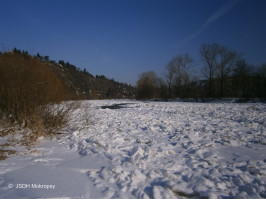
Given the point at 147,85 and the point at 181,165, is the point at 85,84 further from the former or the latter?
the point at 181,165

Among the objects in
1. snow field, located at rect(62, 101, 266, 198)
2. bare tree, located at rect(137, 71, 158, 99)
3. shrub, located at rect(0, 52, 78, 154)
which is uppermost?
bare tree, located at rect(137, 71, 158, 99)

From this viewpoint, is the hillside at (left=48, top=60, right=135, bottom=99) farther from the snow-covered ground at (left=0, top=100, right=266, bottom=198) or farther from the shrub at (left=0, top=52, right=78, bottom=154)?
the snow-covered ground at (left=0, top=100, right=266, bottom=198)

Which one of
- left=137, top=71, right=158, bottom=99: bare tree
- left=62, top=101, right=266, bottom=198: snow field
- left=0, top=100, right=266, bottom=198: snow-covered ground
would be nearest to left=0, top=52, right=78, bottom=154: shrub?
left=0, top=100, right=266, bottom=198: snow-covered ground

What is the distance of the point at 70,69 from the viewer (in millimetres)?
112312

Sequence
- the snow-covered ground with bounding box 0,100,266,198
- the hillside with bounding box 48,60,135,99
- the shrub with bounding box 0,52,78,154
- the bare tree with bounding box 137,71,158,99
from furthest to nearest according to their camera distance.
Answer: the bare tree with bounding box 137,71,158,99 < the hillside with bounding box 48,60,135,99 < the shrub with bounding box 0,52,78,154 < the snow-covered ground with bounding box 0,100,266,198

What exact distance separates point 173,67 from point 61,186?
134 ft

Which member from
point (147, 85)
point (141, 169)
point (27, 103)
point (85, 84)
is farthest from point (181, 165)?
point (85, 84)

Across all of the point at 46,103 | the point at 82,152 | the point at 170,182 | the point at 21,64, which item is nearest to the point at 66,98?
the point at 46,103

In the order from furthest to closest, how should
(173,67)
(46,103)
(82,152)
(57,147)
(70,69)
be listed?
(70,69) < (173,67) < (46,103) < (57,147) < (82,152)

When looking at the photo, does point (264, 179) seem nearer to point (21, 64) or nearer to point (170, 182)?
point (170, 182)

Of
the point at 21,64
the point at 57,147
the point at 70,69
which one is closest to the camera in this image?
the point at 57,147

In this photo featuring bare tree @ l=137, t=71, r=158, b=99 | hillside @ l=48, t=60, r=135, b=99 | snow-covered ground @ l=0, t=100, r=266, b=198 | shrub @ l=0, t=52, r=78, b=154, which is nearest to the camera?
snow-covered ground @ l=0, t=100, r=266, b=198

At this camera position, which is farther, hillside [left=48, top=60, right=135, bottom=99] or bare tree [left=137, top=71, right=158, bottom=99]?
bare tree [left=137, top=71, right=158, bottom=99]

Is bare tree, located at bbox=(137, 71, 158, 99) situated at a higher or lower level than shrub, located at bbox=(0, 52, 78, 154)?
higher
